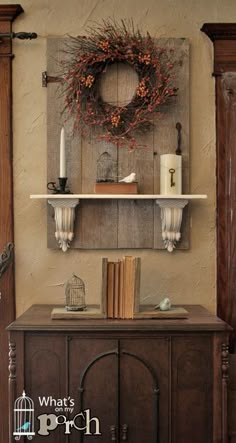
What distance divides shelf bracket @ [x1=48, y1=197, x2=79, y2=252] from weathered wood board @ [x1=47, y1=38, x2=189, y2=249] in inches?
2.8

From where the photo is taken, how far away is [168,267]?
3184mm

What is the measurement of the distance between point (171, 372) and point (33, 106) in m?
1.46

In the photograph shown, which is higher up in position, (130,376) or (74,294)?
(74,294)

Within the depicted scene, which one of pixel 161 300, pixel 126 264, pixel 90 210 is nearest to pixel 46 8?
pixel 90 210

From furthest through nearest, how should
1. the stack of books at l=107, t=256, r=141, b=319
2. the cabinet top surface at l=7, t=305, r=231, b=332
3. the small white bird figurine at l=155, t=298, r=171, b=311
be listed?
the small white bird figurine at l=155, t=298, r=171, b=311, the stack of books at l=107, t=256, r=141, b=319, the cabinet top surface at l=7, t=305, r=231, b=332

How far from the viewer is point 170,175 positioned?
10.1ft

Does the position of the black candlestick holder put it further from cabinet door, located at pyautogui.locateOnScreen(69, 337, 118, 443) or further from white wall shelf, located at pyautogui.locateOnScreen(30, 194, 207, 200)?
cabinet door, located at pyautogui.locateOnScreen(69, 337, 118, 443)

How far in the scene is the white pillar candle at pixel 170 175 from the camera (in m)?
3.06

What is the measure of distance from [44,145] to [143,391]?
4.26 feet

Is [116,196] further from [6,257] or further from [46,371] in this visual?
[46,371]

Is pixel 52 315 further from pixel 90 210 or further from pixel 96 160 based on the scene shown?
pixel 96 160

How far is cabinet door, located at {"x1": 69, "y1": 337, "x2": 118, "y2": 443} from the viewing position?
8.67 ft

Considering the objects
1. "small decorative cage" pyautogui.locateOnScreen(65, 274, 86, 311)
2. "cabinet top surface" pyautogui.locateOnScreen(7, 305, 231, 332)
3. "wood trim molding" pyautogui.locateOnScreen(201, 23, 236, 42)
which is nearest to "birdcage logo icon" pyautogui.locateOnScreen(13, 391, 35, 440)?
"cabinet top surface" pyautogui.locateOnScreen(7, 305, 231, 332)

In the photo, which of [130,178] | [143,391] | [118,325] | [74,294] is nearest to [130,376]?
[143,391]
